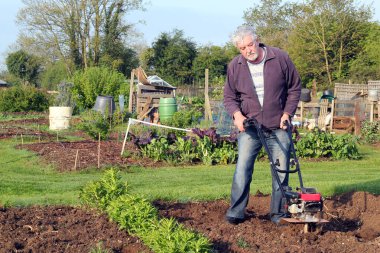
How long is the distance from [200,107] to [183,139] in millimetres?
17908

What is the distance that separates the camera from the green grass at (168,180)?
8.06m

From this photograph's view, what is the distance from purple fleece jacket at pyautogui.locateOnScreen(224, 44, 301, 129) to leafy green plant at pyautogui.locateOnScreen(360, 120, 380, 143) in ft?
41.4

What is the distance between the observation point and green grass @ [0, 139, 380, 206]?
8062mm

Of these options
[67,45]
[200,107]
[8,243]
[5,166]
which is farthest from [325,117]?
[67,45]

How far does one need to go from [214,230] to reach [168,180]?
4.03m

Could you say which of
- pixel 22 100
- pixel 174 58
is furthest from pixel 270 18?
pixel 22 100

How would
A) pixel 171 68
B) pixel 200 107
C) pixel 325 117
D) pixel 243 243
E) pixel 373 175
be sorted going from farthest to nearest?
pixel 171 68, pixel 200 107, pixel 325 117, pixel 373 175, pixel 243 243

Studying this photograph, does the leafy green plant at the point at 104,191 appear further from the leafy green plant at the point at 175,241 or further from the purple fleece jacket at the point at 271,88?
the leafy green plant at the point at 175,241

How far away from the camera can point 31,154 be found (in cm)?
1327

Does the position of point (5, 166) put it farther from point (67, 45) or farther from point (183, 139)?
point (67, 45)

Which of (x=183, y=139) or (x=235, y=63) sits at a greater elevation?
(x=235, y=63)

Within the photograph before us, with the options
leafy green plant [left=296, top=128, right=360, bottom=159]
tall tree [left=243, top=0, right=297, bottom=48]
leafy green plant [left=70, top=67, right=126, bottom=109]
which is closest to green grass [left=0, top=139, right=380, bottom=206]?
leafy green plant [left=296, top=128, right=360, bottom=159]

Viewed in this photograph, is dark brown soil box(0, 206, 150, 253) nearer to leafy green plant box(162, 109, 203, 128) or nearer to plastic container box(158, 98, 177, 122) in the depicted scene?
leafy green plant box(162, 109, 203, 128)

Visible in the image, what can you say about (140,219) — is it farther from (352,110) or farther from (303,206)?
(352,110)
